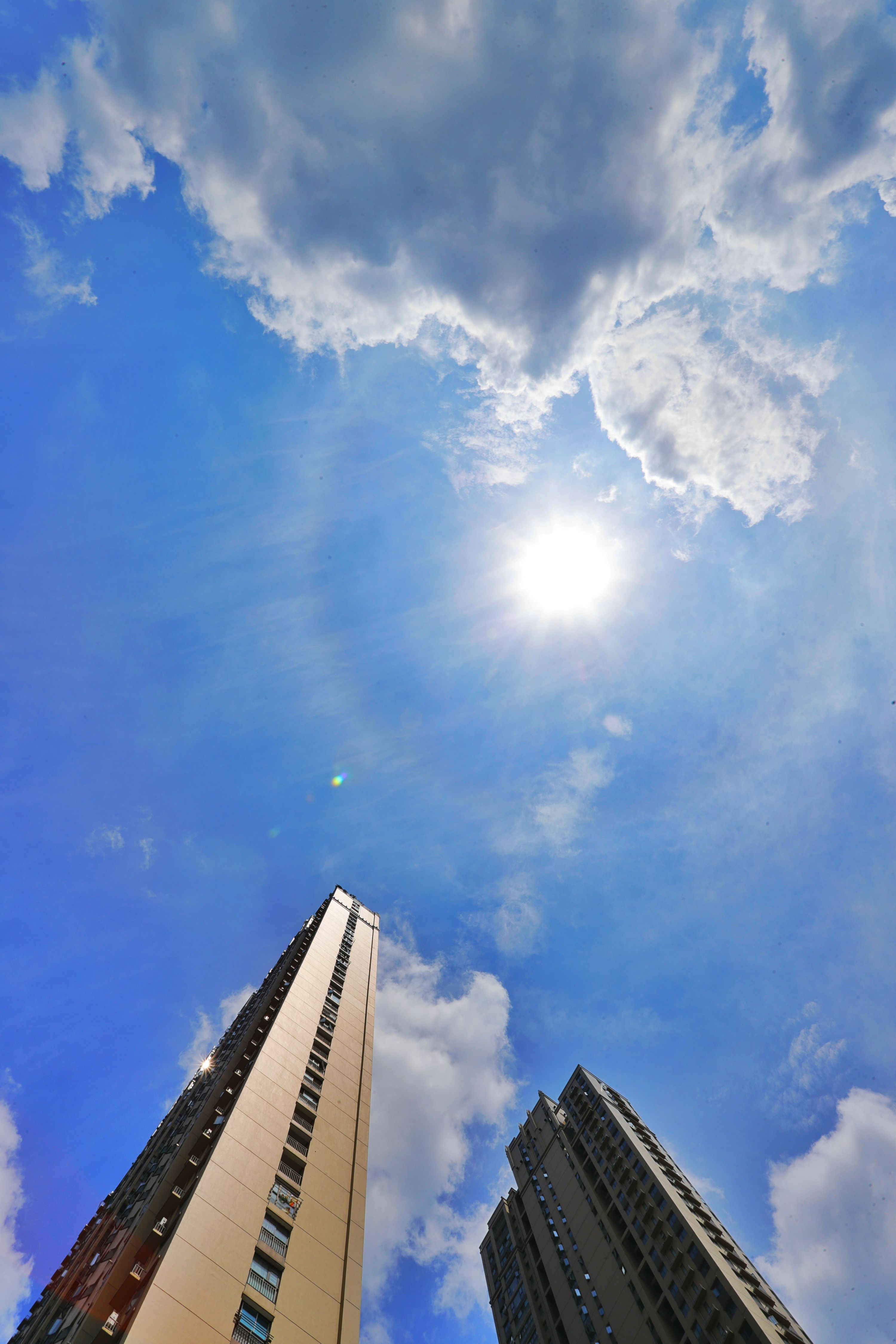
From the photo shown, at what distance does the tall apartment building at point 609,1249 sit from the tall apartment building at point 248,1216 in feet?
86.6

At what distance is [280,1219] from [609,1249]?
133 ft

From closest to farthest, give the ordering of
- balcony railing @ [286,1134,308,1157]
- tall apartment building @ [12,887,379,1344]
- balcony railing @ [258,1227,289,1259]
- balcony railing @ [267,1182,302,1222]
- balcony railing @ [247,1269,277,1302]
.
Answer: tall apartment building @ [12,887,379,1344] → balcony railing @ [247,1269,277,1302] → balcony railing @ [258,1227,289,1259] → balcony railing @ [267,1182,302,1222] → balcony railing @ [286,1134,308,1157]

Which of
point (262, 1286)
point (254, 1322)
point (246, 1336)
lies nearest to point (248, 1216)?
point (262, 1286)

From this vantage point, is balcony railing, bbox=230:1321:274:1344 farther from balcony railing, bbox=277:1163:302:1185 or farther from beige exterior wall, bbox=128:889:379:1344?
balcony railing, bbox=277:1163:302:1185

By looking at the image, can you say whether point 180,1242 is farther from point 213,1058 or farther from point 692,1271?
point 692,1271

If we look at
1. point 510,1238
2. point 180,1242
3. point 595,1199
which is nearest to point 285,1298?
point 180,1242

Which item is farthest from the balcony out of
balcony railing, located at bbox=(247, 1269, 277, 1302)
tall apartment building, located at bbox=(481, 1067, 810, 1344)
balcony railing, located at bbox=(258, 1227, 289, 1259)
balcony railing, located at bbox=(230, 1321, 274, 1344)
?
tall apartment building, located at bbox=(481, 1067, 810, 1344)

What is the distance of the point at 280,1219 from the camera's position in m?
20.4

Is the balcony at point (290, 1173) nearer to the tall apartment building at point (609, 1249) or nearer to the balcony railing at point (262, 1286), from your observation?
the balcony railing at point (262, 1286)

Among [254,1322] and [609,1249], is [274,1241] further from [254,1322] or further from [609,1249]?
[609,1249]

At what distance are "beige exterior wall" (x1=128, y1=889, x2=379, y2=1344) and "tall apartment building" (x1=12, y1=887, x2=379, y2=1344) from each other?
0.15 ft

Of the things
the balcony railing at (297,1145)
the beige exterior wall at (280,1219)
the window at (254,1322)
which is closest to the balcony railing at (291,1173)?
the beige exterior wall at (280,1219)

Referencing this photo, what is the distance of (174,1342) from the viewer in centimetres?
1438

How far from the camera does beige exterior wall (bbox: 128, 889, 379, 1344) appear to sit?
15672mm
